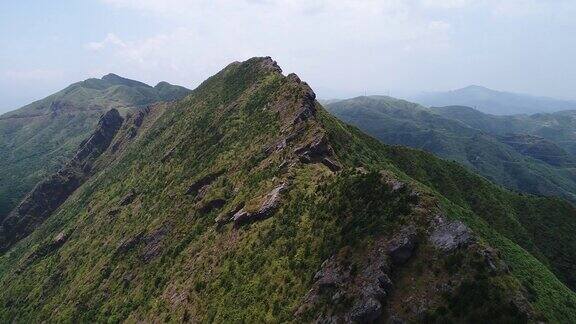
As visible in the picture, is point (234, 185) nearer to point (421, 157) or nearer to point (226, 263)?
point (226, 263)

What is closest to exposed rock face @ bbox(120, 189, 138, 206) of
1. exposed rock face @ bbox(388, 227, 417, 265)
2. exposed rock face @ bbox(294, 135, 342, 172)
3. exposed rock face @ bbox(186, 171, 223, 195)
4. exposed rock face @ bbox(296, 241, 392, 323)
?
exposed rock face @ bbox(186, 171, 223, 195)

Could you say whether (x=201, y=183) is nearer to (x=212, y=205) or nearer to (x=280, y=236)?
(x=212, y=205)

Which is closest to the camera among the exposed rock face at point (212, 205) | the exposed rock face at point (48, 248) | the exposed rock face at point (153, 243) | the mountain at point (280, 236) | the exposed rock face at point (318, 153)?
the mountain at point (280, 236)

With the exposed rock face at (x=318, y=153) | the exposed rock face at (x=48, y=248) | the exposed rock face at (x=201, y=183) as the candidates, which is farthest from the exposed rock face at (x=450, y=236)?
the exposed rock face at (x=48, y=248)

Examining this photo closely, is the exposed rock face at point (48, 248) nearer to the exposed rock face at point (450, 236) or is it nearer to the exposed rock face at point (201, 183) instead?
the exposed rock face at point (201, 183)

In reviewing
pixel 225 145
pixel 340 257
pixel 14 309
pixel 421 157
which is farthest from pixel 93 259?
pixel 421 157

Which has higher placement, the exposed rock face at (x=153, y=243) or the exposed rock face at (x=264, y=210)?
the exposed rock face at (x=264, y=210)

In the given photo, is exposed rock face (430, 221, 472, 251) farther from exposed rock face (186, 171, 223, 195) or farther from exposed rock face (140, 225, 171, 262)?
exposed rock face (140, 225, 171, 262)
